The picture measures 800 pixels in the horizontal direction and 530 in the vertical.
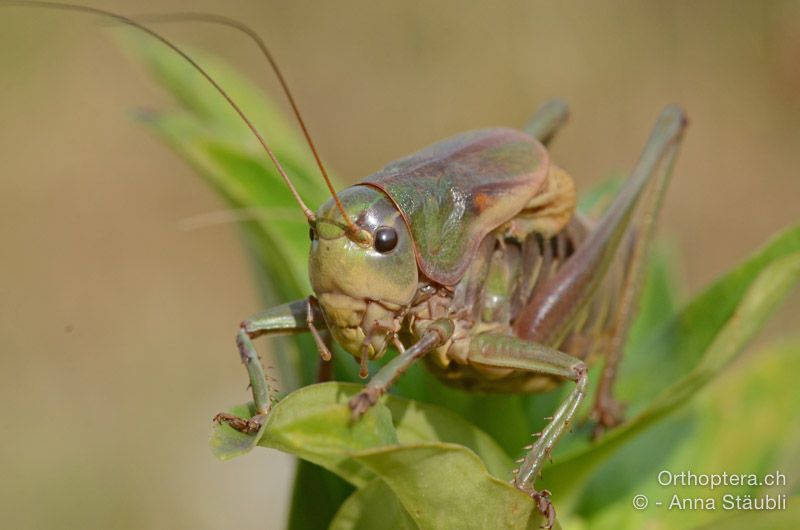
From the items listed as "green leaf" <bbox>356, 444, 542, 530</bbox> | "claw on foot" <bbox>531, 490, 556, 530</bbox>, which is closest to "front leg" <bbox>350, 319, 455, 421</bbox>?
"green leaf" <bbox>356, 444, 542, 530</bbox>

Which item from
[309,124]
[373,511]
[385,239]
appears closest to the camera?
[373,511]

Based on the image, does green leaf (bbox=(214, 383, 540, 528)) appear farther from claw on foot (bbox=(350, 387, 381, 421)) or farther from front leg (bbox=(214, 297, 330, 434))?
front leg (bbox=(214, 297, 330, 434))

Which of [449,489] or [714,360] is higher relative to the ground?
[449,489]

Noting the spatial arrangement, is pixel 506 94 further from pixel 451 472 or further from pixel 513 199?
pixel 451 472

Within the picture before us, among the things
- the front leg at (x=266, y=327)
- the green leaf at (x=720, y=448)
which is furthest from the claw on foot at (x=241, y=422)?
the green leaf at (x=720, y=448)

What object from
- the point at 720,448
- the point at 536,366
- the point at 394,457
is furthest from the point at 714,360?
the point at 394,457

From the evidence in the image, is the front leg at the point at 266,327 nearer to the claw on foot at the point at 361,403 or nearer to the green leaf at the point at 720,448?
the claw on foot at the point at 361,403

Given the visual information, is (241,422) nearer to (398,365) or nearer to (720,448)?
(398,365)
